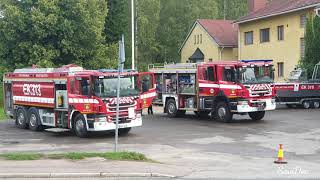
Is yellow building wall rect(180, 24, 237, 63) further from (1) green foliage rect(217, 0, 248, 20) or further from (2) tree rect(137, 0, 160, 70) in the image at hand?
(1) green foliage rect(217, 0, 248, 20)

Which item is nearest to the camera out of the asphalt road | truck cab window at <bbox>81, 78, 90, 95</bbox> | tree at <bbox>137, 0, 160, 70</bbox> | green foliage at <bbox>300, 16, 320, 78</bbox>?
the asphalt road

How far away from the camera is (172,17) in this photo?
8000 cm

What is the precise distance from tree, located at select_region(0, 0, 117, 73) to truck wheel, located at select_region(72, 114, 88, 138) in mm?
20669

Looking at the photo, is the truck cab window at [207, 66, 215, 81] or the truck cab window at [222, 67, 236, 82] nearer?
the truck cab window at [222, 67, 236, 82]

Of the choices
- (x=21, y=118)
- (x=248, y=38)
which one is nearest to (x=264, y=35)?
(x=248, y=38)

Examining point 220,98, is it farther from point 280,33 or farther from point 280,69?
point 280,69

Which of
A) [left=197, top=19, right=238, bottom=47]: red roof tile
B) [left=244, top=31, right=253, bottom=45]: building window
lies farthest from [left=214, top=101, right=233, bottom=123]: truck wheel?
[left=197, top=19, right=238, bottom=47]: red roof tile

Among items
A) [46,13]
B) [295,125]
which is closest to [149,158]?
[295,125]

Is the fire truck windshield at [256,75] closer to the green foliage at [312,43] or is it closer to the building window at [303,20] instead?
the green foliage at [312,43]

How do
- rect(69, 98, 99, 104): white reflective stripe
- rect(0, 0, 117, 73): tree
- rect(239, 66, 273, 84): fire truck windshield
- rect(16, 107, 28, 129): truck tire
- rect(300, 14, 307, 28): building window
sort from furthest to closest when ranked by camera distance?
rect(300, 14, 307, 28): building window < rect(0, 0, 117, 73): tree < rect(239, 66, 273, 84): fire truck windshield < rect(16, 107, 28, 129): truck tire < rect(69, 98, 99, 104): white reflective stripe

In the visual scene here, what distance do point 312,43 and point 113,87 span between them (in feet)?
78.6

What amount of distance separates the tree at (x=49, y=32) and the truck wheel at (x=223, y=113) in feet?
61.4

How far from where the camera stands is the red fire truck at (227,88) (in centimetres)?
2600

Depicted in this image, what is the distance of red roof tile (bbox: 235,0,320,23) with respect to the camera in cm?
4442
